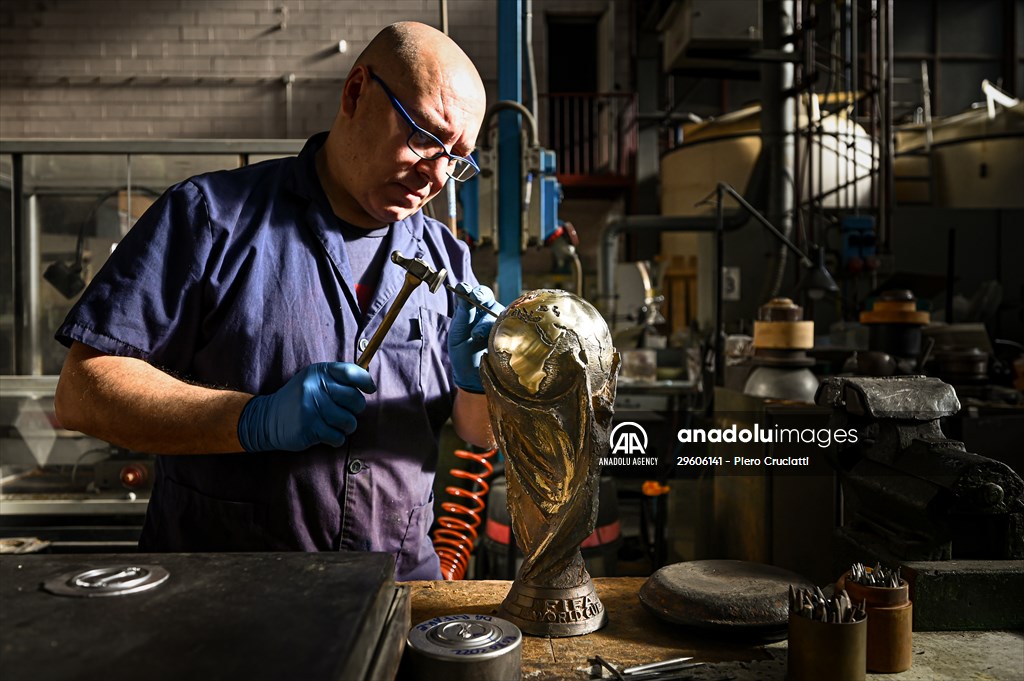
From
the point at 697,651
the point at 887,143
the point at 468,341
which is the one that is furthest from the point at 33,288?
the point at 887,143

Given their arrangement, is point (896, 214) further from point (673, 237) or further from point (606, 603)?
point (606, 603)

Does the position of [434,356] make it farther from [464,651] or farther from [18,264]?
[18,264]

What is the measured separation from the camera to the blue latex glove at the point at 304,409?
44.1 inches

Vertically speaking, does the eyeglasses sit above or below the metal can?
above

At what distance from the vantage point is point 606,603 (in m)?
1.14

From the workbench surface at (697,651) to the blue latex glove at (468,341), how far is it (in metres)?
0.43

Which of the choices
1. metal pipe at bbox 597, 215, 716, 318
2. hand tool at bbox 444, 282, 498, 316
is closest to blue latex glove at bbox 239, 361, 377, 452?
hand tool at bbox 444, 282, 498, 316

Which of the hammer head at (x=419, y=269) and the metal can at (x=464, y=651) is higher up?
the hammer head at (x=419, y=269)

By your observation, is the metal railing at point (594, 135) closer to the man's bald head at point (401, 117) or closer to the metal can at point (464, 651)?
the man's bald head at point (401, 117)

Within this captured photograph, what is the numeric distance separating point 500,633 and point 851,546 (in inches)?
27.2

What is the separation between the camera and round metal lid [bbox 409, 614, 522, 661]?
0.78 m

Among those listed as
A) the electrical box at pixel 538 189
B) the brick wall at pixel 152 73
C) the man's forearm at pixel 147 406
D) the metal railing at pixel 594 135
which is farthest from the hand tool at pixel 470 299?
the metal railing at pixel 594 135

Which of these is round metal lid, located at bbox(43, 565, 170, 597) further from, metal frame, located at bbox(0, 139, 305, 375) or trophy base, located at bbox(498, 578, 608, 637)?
metal frame, located at bbox(0, 139, 305, 375)

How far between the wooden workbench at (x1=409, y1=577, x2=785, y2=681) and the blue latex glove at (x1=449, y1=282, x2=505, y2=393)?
0.39m
